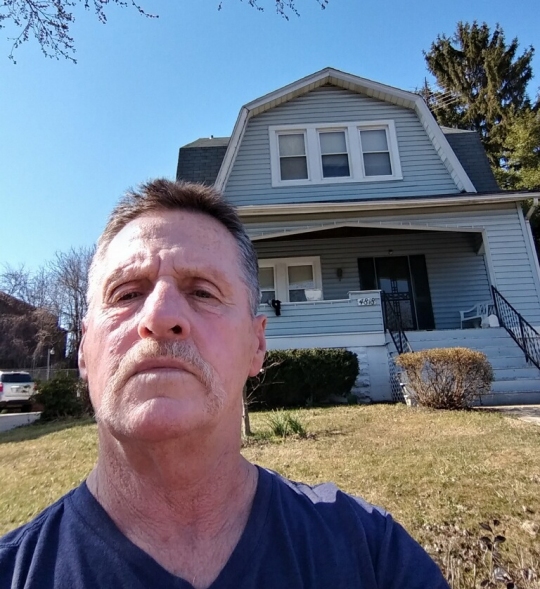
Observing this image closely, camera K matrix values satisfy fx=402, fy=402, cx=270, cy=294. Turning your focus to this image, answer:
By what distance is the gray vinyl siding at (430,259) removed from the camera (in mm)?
11016

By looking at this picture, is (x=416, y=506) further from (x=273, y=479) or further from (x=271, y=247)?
(x=271, y=247)

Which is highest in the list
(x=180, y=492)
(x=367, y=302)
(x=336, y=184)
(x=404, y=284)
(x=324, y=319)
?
(x=336, y=184)

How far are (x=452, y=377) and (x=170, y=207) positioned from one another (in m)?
6.00

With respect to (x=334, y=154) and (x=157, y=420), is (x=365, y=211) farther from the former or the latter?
(x=157, y=420)

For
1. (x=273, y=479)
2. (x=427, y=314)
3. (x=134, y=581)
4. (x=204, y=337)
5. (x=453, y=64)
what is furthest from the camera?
(x=453, y=64)

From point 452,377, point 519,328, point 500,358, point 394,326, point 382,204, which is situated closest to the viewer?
point 452,377

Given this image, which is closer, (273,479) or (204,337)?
(204,337)

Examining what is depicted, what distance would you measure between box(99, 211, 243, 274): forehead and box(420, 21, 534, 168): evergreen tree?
2606 centimetres

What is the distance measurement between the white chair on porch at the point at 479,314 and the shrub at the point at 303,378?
3.47 meters

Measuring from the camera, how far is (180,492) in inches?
40.3

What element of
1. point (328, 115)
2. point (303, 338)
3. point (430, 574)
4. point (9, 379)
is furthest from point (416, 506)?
point (9, 379)

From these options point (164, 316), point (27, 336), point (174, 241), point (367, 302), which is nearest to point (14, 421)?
point (367, 302)

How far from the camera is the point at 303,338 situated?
364 inches

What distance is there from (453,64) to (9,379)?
1199 inches
